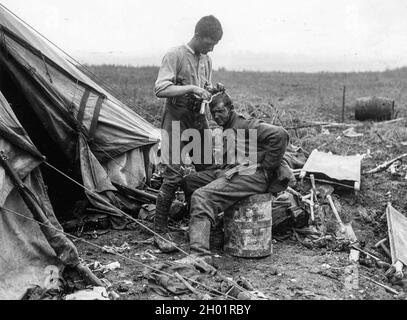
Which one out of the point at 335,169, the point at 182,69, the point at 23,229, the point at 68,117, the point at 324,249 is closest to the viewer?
the point at 23,229

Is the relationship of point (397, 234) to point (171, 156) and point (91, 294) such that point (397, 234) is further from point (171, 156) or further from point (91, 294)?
point (91, 294)

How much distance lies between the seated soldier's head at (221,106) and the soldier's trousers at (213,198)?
0.63 metres

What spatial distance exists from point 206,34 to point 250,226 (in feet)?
6.82

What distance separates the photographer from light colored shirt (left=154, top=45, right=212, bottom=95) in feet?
16.6

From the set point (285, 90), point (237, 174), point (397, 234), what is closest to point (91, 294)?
point (237, 174)

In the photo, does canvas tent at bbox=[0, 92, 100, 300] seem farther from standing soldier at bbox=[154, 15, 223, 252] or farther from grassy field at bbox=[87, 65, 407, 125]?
grassy field at bbox=[87, 65, 407, 125]

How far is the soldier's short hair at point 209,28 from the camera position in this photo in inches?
197

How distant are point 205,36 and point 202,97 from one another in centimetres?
72

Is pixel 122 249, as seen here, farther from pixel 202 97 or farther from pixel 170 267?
pixel 202 97

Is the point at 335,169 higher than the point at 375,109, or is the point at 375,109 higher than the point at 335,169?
the point at 375,109

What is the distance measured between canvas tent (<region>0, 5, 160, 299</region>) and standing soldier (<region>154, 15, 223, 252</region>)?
704mm

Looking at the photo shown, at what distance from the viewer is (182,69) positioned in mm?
5254

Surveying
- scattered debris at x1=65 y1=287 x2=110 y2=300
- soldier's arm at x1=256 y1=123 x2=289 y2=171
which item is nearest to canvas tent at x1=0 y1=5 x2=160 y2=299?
scattered debris at x1=65 y1=287 x2=110 y2=300
